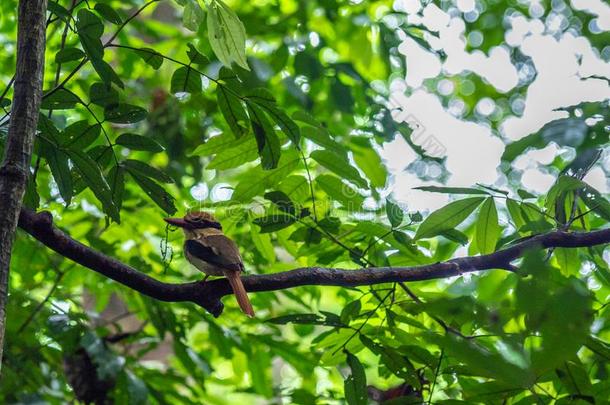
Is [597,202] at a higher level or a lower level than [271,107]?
lower

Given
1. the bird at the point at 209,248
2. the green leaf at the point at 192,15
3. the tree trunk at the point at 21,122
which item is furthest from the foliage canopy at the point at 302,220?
the tree trunk at the point at 21,122

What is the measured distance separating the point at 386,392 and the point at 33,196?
4.72 ft

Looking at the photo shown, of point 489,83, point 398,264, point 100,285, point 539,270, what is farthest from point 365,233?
point 489,83

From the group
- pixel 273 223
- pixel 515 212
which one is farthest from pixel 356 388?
pixel 515 212

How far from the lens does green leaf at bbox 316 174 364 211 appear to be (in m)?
2.58

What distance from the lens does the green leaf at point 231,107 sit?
2.24m

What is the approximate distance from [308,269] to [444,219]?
19.1 inches

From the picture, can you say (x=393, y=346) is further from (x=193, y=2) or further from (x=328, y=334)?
(x=193, y=2)

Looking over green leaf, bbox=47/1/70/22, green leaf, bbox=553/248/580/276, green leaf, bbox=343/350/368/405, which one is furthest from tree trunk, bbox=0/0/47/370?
green leaf, bbox=553/248/580/276

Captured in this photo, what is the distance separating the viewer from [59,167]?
2021mm

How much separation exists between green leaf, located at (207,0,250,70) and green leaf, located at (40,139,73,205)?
0.50 m

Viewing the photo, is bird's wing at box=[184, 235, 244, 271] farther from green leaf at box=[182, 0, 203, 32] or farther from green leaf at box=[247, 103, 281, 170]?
green leaf at box=[182, 0, 203, 32]

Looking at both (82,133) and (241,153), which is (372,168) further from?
(82,133)

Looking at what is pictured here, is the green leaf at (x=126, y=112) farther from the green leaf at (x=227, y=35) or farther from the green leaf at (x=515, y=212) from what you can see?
the green leaf at (x=515, y=212)
